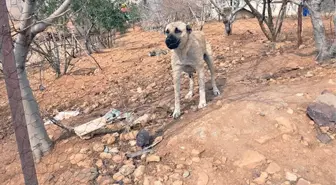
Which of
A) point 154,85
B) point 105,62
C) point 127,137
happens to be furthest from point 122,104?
point 105,62

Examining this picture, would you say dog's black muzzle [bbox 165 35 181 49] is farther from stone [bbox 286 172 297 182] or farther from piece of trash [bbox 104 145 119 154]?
stone [bbox 286 172 297 182]

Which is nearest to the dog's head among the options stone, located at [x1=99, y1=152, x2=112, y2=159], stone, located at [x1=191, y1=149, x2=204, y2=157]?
stone, located at [x1=191, y1=149, x2=204, y2=157]

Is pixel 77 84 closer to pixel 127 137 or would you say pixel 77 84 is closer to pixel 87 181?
pixel 127 137

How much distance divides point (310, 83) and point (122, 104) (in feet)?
7.78

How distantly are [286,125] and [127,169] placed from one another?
1449 millimetres

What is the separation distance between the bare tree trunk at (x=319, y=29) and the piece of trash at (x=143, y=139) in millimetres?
3201

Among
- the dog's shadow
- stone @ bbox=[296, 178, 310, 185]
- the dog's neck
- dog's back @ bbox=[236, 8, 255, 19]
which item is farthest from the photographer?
dog's back @ bbox=[236, 8, 255, 19]

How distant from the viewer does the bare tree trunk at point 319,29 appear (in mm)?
4953

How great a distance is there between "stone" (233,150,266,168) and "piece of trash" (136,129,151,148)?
0.87 metres

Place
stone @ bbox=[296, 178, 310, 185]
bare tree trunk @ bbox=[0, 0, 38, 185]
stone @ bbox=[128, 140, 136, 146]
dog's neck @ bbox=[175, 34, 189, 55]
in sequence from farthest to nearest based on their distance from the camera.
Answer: dog's neck @ bbox=[175, 34, 189, 55], stone @ bbox=[128, 140, 136, 146], stone @ bbox=[296, 178, 310, 185], bare tree trunk @ bbox=[0, 0, 38, 185]

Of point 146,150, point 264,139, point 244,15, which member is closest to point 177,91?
point 146,150

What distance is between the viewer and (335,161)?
2.68 meters

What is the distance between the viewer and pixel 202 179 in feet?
8.73

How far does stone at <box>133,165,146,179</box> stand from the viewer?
2.82m
